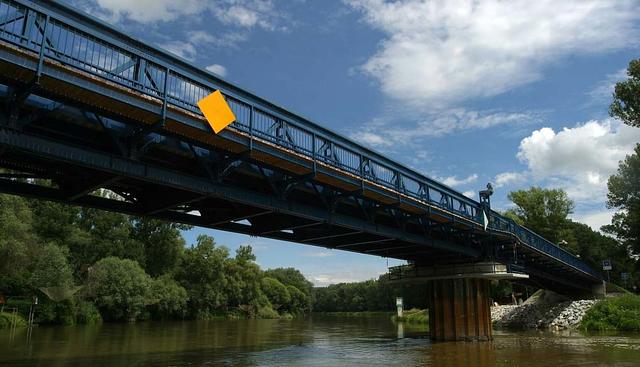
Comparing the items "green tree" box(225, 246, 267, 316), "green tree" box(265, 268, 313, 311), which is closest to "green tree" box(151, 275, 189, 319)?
"green tree" box(225, 246, 267, 316)

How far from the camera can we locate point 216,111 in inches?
638

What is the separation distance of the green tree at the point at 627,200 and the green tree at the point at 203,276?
6848cm

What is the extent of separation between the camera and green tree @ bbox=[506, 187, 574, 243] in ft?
288

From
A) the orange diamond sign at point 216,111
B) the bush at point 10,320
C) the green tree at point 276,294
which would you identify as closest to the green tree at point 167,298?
the bush at point 10,320

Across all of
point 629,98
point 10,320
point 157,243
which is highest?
point 629,98

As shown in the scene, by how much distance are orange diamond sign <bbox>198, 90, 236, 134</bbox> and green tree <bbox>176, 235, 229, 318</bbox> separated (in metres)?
81.4

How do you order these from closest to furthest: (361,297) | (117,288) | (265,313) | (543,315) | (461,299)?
(461,299) < (543,315) < (117,288) < (265,313) < (361,297)

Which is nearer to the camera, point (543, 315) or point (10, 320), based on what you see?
point (10, 320)

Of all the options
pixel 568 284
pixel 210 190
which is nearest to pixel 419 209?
pixel 210 190

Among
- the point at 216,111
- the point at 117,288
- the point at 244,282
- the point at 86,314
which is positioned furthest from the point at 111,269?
the point at 216,111

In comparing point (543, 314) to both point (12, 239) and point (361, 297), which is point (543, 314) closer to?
point (12, 239)

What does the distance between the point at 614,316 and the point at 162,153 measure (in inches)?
1903

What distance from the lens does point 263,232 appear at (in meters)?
24.4

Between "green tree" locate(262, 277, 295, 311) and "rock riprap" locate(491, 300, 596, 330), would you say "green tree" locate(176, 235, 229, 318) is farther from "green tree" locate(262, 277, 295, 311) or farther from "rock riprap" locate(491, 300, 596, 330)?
"rock riprap" locate(491, 300, 596, 330)
